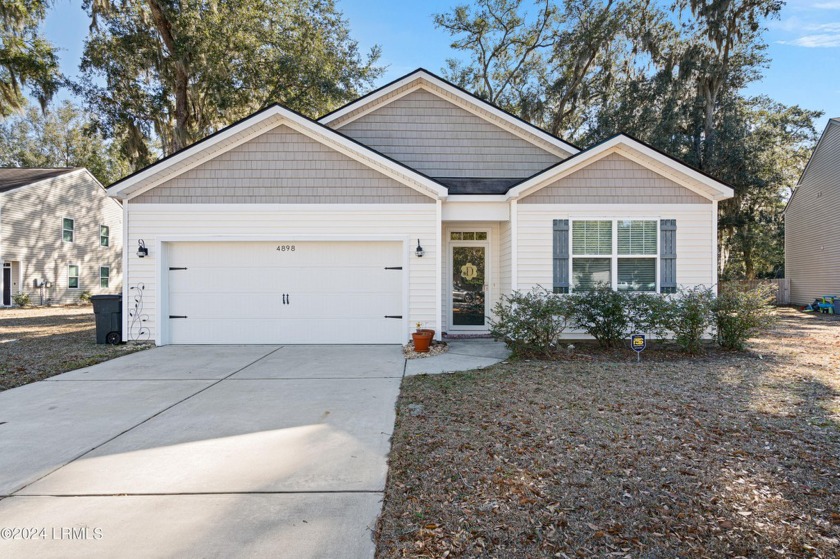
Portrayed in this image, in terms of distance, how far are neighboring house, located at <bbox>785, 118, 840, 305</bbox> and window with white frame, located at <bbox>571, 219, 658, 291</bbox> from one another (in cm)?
1442

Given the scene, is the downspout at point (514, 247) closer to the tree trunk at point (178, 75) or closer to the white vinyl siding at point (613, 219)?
the white vinyl siding at point (613, 219)

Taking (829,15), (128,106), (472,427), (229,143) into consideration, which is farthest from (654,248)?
(128,106)

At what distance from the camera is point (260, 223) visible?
891cm

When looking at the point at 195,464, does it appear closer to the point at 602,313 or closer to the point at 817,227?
the point at 602,313

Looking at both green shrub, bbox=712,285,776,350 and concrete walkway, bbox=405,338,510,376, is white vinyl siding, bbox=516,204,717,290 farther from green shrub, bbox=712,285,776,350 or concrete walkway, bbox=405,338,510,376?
concrete walkway, bbox=405,338,510,376

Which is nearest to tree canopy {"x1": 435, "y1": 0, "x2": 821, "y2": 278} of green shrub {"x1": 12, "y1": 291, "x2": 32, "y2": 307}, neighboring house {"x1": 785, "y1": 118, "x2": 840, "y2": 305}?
neighboring house {"x1": 785, "y1": 118, "x2": 840, "y2": 305}

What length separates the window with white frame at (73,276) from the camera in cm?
→ 2211

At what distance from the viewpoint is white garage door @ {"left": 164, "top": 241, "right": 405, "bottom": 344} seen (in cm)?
905

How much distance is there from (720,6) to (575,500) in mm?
20174

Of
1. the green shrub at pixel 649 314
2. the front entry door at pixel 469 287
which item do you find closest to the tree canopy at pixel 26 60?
the front entry door at pixel 469 287

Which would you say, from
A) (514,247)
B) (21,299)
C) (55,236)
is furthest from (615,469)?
(55,236)

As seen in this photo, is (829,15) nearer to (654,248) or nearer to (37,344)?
(654,248)

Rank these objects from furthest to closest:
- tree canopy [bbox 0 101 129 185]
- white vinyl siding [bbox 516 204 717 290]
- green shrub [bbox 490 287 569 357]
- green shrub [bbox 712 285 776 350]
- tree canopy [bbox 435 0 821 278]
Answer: tree canopy [bbox 0 101 129 185] < tree canopy [bbox 435 0 821 278] < white vinyl siding [bbox 516 204 717 290] < green shrub [bbox 712 285 776 350] < green shrub [bbox 490 287 569 357]

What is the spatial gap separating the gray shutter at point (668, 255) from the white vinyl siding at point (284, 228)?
4.52 metres
